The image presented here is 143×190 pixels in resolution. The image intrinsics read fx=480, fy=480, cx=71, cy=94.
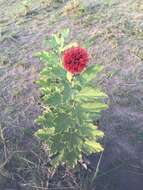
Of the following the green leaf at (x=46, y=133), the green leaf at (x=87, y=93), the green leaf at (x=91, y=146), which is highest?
the green leaf at (x=87, y=93)

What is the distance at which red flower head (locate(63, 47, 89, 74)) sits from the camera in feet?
9.53

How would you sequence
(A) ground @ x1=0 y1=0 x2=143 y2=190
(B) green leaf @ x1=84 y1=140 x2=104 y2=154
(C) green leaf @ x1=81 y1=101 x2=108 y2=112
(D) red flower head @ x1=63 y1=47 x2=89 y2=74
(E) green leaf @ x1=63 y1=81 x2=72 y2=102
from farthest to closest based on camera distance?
(A) ground @ x1=0 y1=0 x2=143 y2=190, (B) green leaf @ x1=84 y1=140 x2=104 y2=154, (C) green leaf @ x1=81 y1=101 x2=108 y2=112, (E) green leaf @ x1=63 y1=81 x2=72 y2=102, (D) red flower head @ x1=63 y1=47 x2=89 y2=74

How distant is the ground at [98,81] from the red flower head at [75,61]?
1023 millimetres

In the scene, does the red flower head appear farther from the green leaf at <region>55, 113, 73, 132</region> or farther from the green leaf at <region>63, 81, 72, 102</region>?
the green leaf at <region>55, 113, 73, 132</region>

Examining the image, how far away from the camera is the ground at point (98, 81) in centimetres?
380

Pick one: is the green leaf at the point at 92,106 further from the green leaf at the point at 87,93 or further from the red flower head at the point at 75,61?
the red flower head at the point at 75,61

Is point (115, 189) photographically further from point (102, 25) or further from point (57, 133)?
point (102, 25)

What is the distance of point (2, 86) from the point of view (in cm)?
474

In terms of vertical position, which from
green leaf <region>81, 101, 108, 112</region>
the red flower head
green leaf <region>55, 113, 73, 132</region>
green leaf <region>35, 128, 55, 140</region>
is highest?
the red flower head

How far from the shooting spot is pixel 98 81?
4691 mm

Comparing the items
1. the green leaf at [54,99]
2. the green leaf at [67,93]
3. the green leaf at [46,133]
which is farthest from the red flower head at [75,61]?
the green leaf at [46,133]

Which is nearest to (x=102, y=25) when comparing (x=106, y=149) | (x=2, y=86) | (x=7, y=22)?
(x=7, y=22)

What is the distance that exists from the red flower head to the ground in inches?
40.3

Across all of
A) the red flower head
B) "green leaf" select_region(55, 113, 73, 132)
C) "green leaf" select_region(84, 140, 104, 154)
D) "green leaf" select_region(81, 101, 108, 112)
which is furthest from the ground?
the red flower head
